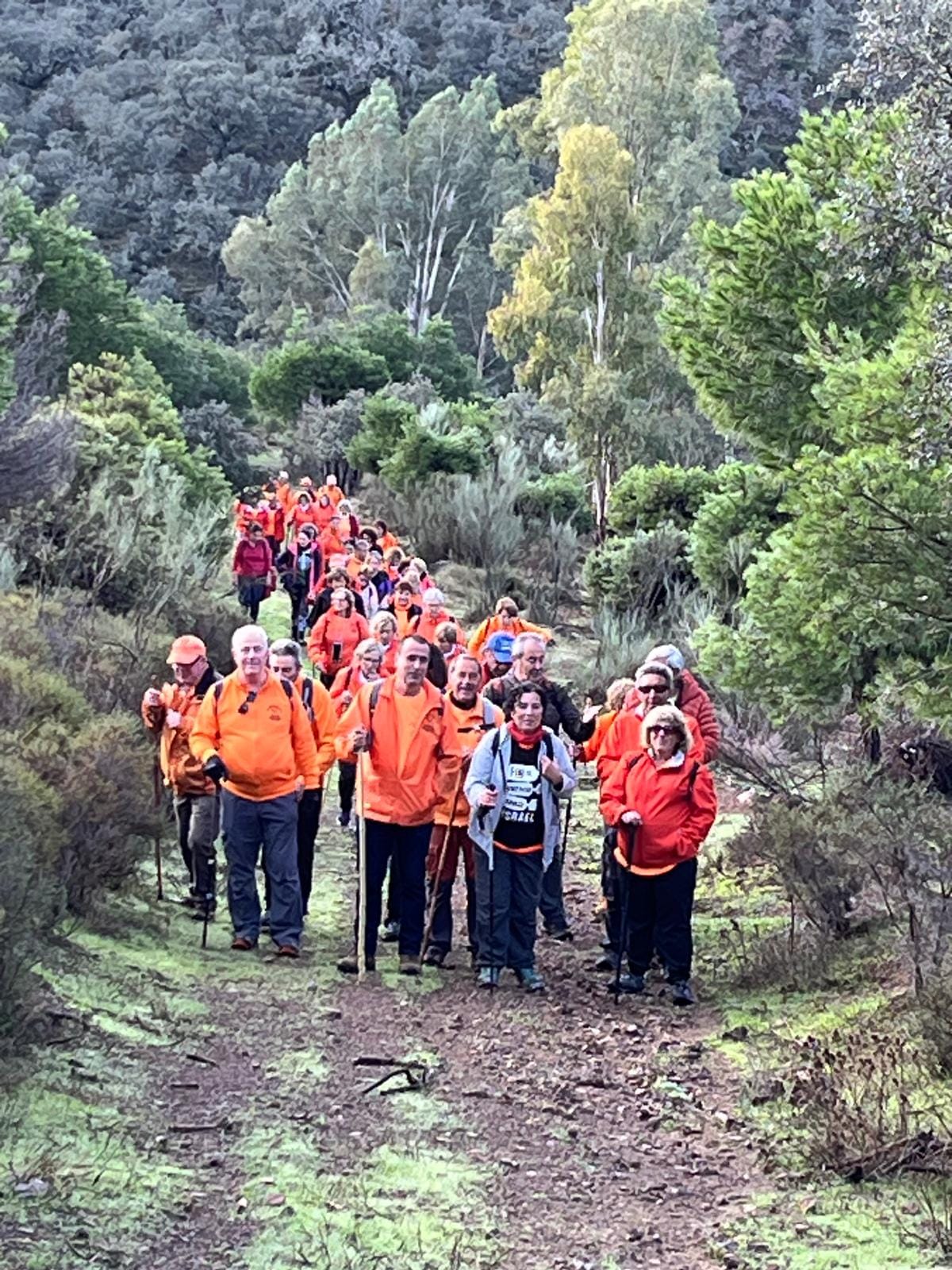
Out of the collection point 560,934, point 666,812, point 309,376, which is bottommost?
point 309,376

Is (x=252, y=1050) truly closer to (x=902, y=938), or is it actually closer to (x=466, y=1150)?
(x=466, y=1150)

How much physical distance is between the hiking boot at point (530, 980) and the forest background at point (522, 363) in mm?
1403

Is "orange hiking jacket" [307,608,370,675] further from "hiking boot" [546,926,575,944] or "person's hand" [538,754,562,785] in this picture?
"person's hand" [538,754,562,785]

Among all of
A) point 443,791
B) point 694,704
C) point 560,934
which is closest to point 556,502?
point 560,934

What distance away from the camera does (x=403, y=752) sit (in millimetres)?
9805

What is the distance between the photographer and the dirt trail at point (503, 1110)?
6.16 meters

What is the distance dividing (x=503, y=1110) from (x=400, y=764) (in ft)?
8.30

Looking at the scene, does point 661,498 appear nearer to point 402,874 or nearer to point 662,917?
point 402,874

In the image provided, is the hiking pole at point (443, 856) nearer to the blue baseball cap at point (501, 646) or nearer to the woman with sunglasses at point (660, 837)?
the woman with sunglasses at point (660, 837)

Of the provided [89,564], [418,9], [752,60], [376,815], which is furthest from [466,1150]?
[418,9]

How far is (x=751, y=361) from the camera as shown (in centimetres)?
1303

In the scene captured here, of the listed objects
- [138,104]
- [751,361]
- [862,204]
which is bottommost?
[138,104]

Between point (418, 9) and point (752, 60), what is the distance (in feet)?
57.9

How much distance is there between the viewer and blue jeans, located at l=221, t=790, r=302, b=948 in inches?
389
